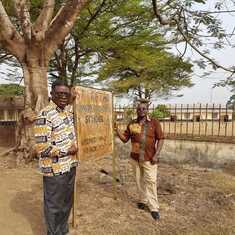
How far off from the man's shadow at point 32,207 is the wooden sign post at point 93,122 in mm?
475

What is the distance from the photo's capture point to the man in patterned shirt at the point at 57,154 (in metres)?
3.90

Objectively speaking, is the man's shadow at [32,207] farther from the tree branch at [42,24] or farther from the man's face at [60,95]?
the tree branch at [42,24]

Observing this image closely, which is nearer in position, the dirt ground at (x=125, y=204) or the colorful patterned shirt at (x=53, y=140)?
the colorful patterned shirt at (x=53, y=140)

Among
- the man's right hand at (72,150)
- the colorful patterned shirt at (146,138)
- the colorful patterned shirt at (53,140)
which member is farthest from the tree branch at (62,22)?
the man's right hand at (72,150)

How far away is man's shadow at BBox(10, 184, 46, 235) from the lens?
16.0 ft

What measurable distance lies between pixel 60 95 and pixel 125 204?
2.56 metres

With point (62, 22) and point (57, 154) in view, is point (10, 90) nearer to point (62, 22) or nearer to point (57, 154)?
point (62, 22)

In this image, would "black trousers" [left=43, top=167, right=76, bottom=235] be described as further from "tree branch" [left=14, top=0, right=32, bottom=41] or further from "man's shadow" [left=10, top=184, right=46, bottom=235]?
"tree branch" [left=14, top=0, right=32, bottom=41]

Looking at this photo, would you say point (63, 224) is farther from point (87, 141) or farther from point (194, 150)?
point (194, 150)

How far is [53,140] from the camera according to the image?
3.91 m

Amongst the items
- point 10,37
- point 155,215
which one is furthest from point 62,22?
point 155,215

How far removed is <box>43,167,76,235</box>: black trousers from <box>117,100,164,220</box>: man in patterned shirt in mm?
1462

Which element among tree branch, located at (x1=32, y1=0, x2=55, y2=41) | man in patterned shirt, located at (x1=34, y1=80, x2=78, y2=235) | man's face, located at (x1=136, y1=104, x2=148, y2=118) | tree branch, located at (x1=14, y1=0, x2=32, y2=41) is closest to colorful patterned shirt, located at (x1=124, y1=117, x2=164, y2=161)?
man's face, located at (x1=136, y1=104, x2=148, y2=118)

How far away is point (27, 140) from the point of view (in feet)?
29.0
